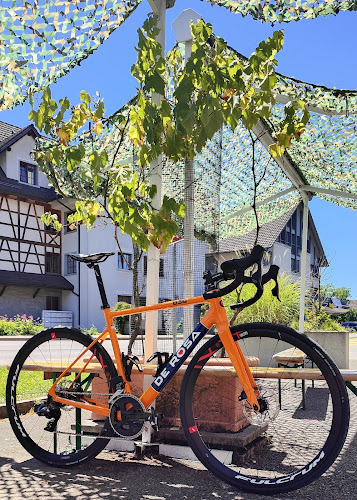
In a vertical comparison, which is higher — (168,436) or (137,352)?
(137,352)

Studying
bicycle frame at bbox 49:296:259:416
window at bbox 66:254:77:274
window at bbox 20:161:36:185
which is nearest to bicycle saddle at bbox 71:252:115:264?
bicycle frame at bbox 49:296:259:416

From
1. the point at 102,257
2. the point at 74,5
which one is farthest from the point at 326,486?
the point at 74,5

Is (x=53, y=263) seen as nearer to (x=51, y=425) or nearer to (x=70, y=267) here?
(x=70, y=267)

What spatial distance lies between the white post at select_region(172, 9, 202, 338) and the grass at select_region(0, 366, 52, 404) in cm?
124

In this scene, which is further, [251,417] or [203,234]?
[203,234]

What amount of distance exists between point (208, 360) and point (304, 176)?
20.0ft

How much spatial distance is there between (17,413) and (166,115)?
2155 millimetres

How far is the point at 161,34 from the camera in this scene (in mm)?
3973

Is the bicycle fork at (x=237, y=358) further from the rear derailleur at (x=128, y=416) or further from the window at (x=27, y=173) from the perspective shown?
the window at (x=27, y=173)

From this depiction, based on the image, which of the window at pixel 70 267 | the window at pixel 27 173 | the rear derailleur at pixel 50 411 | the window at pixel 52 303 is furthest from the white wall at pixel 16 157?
the rear derailleur at pixel 50 411

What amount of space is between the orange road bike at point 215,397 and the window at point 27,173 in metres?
25.9

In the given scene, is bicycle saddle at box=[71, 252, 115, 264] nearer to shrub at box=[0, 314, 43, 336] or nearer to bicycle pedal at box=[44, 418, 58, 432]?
bicycle pedal at box=[44, 418, 58, 432]

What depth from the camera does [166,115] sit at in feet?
11.6

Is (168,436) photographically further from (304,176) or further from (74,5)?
(304,176)
